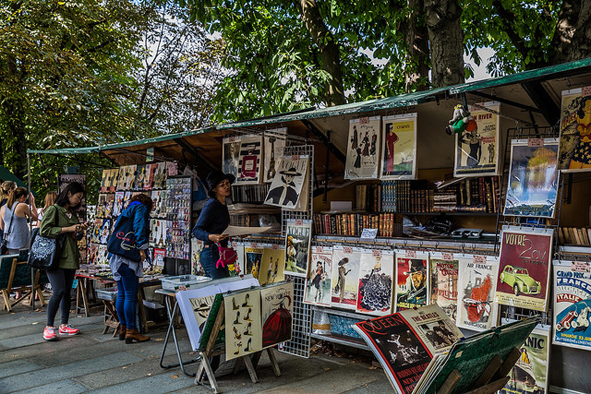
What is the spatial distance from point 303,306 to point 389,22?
15.8ft

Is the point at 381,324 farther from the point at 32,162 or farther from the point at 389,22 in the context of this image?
the point at 32,162

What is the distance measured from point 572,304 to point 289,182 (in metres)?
2.98

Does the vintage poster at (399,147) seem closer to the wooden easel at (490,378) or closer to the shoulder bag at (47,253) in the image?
the wooden easel at (490,378)

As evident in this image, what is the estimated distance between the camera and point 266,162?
20.1 feet

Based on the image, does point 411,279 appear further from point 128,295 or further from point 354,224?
point 128,295

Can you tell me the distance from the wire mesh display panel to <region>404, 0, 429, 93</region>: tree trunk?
4.63 meters

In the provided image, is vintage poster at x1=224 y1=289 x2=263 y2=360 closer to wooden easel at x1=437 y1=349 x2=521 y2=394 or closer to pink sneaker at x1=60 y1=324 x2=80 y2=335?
wooden easel at x1=437 y1=349 x2=521 y2=394

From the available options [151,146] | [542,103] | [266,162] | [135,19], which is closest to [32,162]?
[135,19]

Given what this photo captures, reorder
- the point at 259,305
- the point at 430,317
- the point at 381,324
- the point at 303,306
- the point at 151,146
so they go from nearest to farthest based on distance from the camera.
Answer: the point at 381,324
the point at 430,317
the point at 259,305
the point at 303,306
the point at 151,146

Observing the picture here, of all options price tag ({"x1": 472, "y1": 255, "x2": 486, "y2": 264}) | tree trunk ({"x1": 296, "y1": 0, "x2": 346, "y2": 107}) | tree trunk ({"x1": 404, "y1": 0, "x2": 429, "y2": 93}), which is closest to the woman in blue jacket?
price tag ({"x1": 472, "y1": 255, "x2": 486, "y2": 264})

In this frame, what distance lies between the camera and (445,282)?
4.56 metres

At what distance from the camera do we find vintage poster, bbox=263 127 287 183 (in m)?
5.88

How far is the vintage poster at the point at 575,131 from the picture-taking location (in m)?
3.68

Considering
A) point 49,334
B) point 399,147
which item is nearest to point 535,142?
point 399,147
